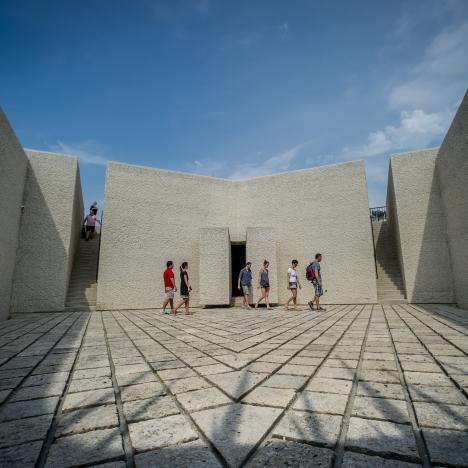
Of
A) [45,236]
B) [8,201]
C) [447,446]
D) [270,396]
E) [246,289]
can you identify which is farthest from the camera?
[246,289]

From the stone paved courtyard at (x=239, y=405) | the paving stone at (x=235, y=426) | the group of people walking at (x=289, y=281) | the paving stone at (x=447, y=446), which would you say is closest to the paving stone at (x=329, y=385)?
the stone paved courtyard at (x=239, y=405)

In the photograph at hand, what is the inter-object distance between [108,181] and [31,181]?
95.2 inches

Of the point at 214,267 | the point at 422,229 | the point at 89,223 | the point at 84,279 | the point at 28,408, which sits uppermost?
the point at 89,223

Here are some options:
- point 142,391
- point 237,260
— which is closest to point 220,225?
point 237,260

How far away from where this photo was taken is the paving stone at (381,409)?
5.19 ft

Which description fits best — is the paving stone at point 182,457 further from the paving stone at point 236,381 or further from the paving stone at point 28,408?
the paving stone at point 28,408

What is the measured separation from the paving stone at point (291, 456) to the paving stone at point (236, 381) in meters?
0.62

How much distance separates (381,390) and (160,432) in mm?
1479

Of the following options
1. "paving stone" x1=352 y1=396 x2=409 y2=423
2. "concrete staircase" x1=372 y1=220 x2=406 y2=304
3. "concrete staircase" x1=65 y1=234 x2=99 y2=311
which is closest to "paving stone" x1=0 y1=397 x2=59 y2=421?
"paving stone" x1=352 y1=396 x2=409 y2=423

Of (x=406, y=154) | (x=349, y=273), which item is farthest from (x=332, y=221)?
(x=406, y=154)

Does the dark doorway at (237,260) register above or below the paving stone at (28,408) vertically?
above

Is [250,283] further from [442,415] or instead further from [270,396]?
[442,415]

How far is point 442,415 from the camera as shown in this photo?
5.23 feet

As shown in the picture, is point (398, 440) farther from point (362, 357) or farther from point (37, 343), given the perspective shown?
point (37, 343)
